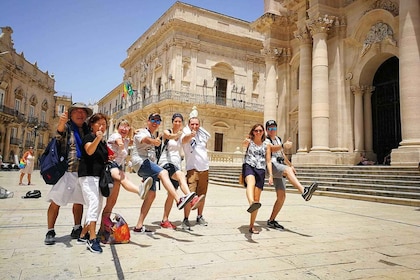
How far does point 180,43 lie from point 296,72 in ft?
46.1

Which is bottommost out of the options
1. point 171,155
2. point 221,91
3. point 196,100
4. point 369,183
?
point 369,183

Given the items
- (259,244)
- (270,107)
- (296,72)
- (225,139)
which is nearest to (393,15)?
(296,72)

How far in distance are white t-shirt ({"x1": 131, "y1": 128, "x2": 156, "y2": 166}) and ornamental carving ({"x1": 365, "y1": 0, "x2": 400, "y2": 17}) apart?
13813mm

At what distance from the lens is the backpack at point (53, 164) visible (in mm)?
3578

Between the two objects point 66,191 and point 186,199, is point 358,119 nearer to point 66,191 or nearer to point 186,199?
point 186,199

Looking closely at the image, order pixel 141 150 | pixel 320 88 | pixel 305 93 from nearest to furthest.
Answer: pixel 141 150
pixel 320 88
pixel 305 93

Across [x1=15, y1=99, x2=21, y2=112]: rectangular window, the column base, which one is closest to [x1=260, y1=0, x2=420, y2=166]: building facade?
the column base

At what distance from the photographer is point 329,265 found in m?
3.05

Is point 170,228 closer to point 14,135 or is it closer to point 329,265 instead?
point 329,265

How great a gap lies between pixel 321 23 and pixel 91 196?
595 inches

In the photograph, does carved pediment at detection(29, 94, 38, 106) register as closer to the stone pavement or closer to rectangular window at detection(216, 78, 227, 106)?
rectangular window at detection(216, 78, 227, 106)

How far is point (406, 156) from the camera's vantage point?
1126cm

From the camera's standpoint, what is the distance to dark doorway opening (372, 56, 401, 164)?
14828 mm

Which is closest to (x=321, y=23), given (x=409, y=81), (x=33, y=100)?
(x=409, y=81)
